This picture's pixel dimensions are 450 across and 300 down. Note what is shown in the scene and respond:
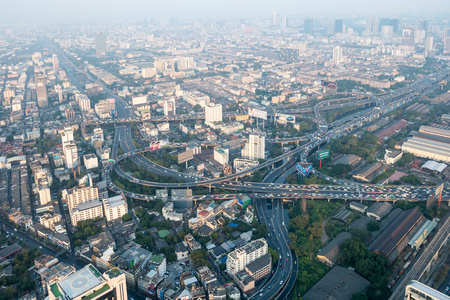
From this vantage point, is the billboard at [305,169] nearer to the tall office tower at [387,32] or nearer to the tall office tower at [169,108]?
the tall office tower at [169,108]

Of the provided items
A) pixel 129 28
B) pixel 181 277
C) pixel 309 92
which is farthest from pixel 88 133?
pixel 129 28

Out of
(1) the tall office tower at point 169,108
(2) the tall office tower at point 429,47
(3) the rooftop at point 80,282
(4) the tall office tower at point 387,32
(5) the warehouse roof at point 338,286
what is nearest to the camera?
(3) the rooftop at point 80,282

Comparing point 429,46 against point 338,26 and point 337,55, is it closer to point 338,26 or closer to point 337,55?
point 337,55

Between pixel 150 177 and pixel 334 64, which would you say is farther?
pixel 334 64

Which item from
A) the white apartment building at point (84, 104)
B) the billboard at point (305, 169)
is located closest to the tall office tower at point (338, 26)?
the white apartment building at point (84, 104)

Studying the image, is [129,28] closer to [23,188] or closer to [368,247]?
[23,188]

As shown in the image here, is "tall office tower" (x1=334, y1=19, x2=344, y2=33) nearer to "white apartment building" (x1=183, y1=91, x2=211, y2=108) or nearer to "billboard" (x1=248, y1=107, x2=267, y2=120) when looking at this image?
"white apartment building" (x1=183, y1=91, x2=211, y2=108)

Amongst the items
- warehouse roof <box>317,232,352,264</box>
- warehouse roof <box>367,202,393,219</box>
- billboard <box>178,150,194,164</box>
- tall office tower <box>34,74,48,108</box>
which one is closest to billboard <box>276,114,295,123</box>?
billboard <box>178,150,194,164</box>
